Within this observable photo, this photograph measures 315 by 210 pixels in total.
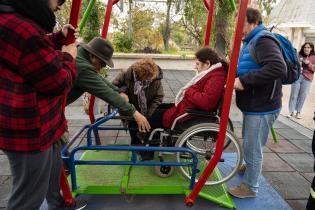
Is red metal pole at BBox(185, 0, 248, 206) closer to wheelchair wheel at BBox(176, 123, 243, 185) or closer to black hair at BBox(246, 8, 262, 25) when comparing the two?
wheelchair wheel at BBox(176, 123, 243, 185)

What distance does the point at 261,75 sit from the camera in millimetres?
1995

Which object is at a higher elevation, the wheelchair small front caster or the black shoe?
the wheelchair small front caster

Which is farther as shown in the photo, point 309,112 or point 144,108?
point 309,112

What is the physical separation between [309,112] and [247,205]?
442 cm

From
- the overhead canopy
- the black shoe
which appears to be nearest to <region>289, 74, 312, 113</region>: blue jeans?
the black shoe

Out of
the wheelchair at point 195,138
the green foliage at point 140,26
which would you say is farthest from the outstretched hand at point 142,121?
the green foliage at point 140,26

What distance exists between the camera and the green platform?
2322 mm

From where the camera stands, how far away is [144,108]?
2777mm

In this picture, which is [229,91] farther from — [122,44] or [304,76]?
[122,44]

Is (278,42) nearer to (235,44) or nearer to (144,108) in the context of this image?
(235,44)

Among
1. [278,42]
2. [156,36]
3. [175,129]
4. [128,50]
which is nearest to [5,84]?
[175,129]

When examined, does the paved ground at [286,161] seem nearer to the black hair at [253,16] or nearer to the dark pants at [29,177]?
the dark pants at [29,177]

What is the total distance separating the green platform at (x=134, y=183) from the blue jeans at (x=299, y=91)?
350cm

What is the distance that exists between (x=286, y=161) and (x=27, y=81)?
317cm
